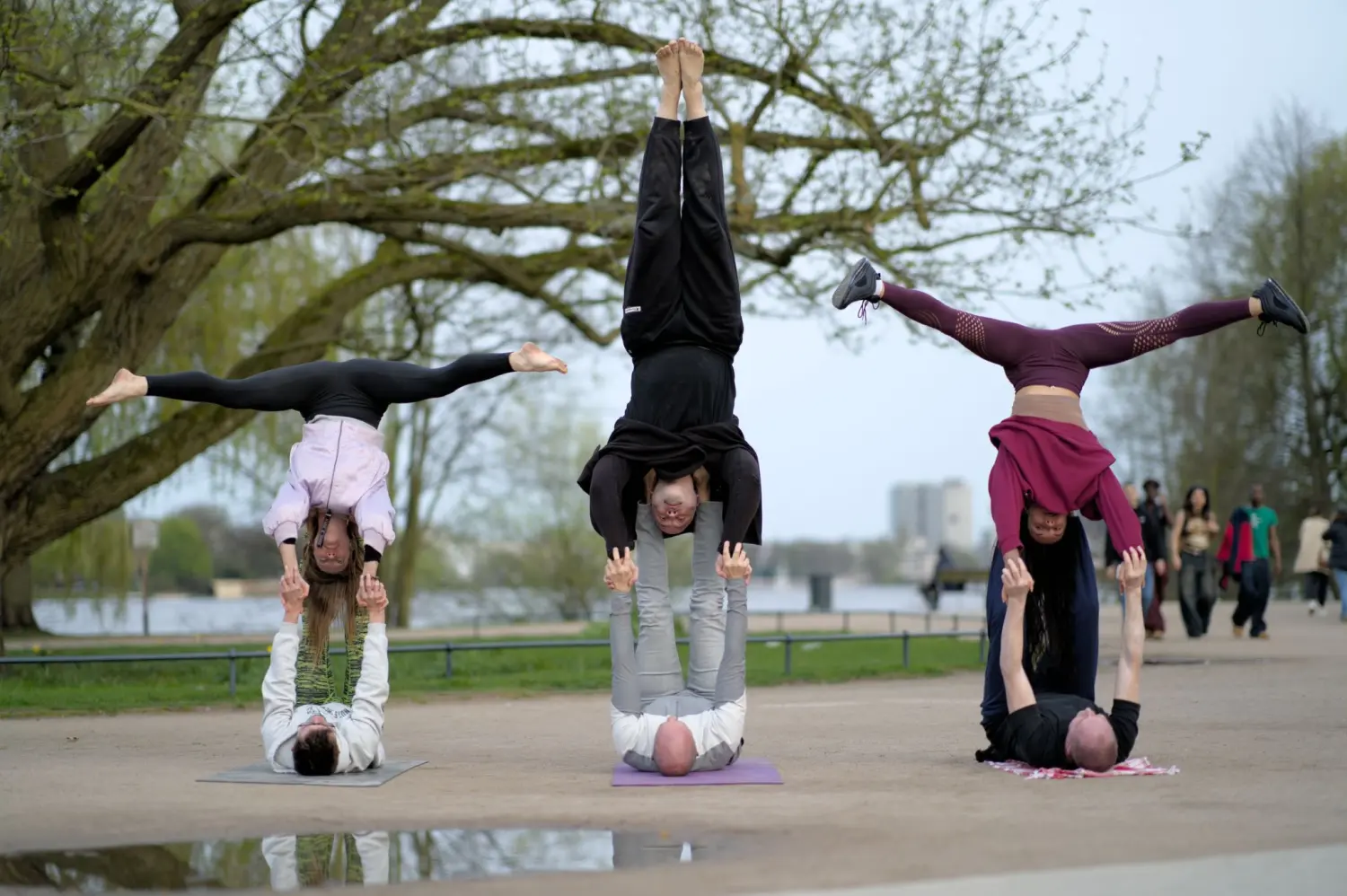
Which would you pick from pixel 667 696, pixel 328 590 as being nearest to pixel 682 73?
pixel 667 696

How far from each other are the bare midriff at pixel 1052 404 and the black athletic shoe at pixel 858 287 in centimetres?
Answer: 109

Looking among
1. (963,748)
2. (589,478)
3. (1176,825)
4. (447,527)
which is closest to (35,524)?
(589,478)

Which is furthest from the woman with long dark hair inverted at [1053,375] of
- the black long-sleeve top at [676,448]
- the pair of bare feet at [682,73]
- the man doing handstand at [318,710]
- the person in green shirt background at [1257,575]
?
the person in green shirt background at [1257,575]

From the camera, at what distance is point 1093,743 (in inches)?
323

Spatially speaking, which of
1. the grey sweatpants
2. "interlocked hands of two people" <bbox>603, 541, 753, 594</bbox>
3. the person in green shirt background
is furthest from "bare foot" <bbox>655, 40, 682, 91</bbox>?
the person in green shirt background

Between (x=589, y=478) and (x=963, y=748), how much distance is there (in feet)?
10.5

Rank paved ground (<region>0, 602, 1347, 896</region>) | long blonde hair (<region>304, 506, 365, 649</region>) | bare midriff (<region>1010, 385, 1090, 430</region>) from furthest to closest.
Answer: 1. long blonde hair (<region>304, 506, 365, 649</region>)
2. bare midriff (<region>1010, 385, 1090, 430</region>)
3. paved ground (<region>0, 602, 1347, 896</region>)

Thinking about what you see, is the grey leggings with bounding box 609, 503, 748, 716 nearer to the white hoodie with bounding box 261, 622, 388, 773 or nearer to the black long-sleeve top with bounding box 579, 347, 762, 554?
the black long-sleeve top with bounding box 579, 347, 762, 554

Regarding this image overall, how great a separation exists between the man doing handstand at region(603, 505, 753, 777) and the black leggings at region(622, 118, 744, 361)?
134 cm

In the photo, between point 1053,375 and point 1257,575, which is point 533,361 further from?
point 1257,575

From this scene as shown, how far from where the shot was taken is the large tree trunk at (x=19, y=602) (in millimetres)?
28609

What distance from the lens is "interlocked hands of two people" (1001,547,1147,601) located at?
853 centimetres

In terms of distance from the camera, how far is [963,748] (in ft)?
32.5

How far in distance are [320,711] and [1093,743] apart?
448 centimetres
